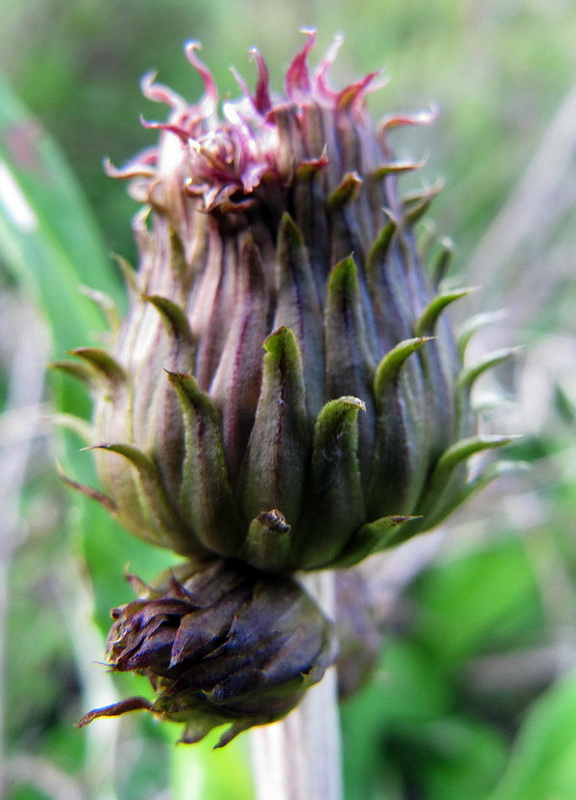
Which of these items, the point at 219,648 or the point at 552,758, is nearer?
the point at 219,648

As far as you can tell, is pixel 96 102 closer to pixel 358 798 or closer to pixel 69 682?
pixel 69 682

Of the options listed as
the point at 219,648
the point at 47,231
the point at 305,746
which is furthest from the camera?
the point at 47,231

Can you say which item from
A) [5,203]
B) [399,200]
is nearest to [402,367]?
[399,200]

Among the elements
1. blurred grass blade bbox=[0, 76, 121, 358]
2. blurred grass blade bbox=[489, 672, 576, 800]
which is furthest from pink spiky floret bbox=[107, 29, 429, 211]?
blurred grass blade bbox=[489, 672, 576, 800]

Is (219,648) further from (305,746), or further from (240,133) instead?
(240,133)

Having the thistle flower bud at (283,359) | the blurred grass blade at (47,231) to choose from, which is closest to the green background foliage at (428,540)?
the blurred grass blade at (47,231)

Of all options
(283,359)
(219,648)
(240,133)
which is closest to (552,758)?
(219,648)

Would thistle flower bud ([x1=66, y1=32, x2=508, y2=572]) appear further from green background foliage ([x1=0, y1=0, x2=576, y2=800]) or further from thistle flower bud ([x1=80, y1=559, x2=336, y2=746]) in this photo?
green background foliage ([x1=0, y1=0, x2=576, y2=800])
